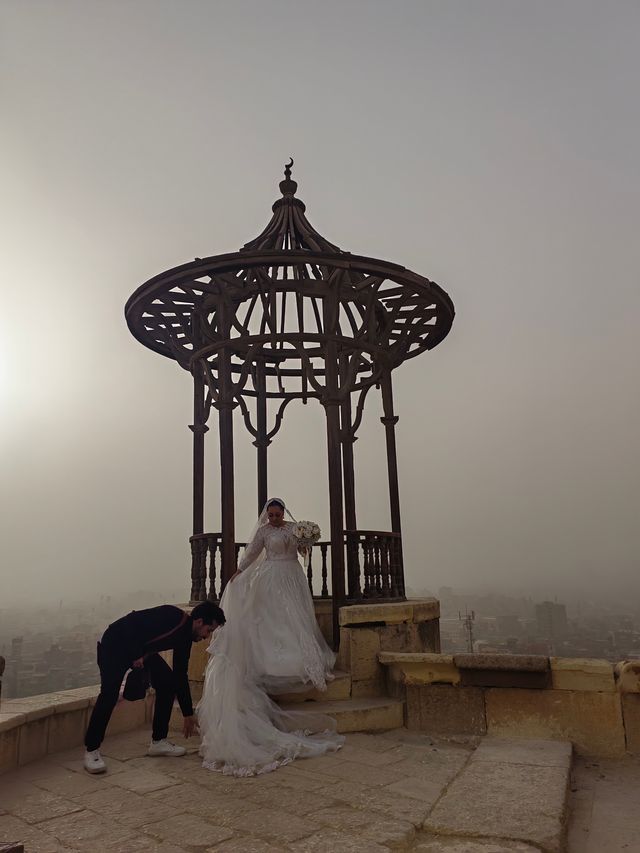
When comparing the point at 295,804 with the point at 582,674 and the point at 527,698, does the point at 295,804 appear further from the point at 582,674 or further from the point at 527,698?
the point at 582,674

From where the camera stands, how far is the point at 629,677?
17.5 feet

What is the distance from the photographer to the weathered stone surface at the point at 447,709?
5890mm

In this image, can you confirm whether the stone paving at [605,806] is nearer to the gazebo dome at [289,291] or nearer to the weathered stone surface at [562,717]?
the weathered stone surface at [562,717]

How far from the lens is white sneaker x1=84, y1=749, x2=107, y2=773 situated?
480 cm

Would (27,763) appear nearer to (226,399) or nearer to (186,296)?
(226,399)

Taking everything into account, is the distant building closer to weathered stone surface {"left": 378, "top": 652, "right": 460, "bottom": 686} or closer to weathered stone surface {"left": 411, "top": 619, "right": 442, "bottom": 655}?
weathered stone surface {"left": 411, "top": 619, "right": 442, "bottom": 655}

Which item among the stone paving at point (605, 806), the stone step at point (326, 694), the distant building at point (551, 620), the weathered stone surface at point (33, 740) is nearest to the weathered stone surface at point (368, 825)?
the stone paving at point (605, 806)

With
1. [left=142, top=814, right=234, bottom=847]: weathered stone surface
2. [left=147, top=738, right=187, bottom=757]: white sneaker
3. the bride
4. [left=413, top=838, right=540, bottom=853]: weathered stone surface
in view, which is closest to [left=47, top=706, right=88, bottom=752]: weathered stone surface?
[left=147, top=738, right=187, bottom=757]: white sneaker

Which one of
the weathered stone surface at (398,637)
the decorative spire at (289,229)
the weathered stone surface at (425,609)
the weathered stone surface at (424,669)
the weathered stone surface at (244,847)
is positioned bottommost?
the weathered stone surface at (244,847)

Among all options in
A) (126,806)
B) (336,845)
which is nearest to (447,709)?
(336,845)

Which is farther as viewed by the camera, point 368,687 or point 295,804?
point 368,687

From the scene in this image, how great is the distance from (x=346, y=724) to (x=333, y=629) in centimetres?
158

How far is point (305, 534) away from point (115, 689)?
8.49ft

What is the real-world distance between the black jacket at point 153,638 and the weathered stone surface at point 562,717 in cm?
284
